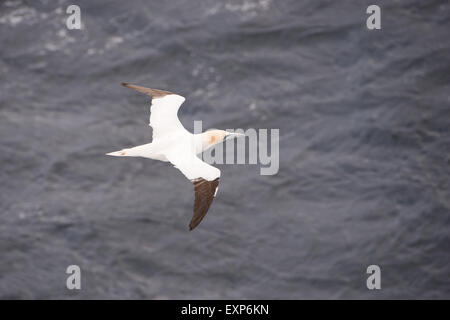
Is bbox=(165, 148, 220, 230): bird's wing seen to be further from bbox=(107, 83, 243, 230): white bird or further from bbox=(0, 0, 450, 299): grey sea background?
bbox=(0, 0, 450, 299): grey sea background

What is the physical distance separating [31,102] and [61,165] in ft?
12.9

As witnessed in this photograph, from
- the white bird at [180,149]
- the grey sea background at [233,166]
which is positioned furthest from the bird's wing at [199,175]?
the grey sea background at [233,166]

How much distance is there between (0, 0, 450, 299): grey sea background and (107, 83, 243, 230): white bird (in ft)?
47.9

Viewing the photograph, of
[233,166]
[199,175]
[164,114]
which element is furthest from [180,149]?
[233,166]

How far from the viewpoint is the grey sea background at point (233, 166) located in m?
41.7

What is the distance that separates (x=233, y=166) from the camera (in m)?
43.0

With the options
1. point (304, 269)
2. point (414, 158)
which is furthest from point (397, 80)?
point (304, 269)

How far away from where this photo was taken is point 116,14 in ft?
156

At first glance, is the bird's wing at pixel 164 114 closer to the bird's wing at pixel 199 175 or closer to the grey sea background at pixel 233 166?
the bird's wing at pixel 199 175

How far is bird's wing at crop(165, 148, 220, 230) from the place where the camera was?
24547 mm

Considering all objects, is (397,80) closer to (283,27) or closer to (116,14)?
(283,27)

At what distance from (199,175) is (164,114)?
124 inches

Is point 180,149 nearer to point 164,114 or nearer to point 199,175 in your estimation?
point 199,175

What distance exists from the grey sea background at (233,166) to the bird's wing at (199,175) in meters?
16.4
